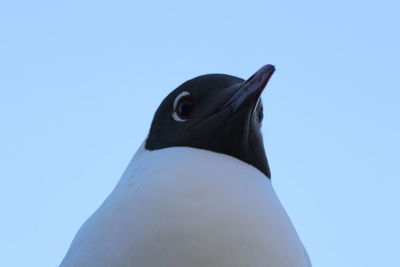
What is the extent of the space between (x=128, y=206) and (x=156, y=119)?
106 cm

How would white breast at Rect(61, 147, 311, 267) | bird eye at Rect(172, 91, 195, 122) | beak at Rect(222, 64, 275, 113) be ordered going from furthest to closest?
bird eye at Rect(172, 91, 195, 122)
beak at Rect(222, 64, 275, 113)
white breast at Rect(61, 147, 311, 267)

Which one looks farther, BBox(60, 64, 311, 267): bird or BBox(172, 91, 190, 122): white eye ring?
BBox(172, 91, 190, 122): white eye ring

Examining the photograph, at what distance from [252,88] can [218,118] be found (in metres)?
0.22

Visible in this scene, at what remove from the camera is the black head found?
312 centimetres

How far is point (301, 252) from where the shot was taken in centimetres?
278

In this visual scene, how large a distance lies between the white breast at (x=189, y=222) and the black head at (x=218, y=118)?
0.64ft

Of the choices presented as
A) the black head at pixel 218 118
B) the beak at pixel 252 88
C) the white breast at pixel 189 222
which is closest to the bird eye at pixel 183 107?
the black head at pixel 218 118

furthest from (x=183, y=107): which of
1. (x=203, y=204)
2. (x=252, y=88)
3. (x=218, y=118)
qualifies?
(x=203, y=204)

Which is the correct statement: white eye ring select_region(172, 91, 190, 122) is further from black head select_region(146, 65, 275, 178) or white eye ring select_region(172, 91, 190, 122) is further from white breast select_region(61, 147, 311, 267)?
white breast select_region(61, 147, 311, 267)

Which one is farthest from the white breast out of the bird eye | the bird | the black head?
the bird eye

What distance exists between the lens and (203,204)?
256 centimetres

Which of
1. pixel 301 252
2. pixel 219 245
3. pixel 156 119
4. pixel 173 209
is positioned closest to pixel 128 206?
pixel 173 209

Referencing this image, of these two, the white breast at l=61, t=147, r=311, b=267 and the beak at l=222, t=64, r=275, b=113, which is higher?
the beak at l=222, t=64, r=275, b=113

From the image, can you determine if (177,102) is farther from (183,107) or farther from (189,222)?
(189,222)
